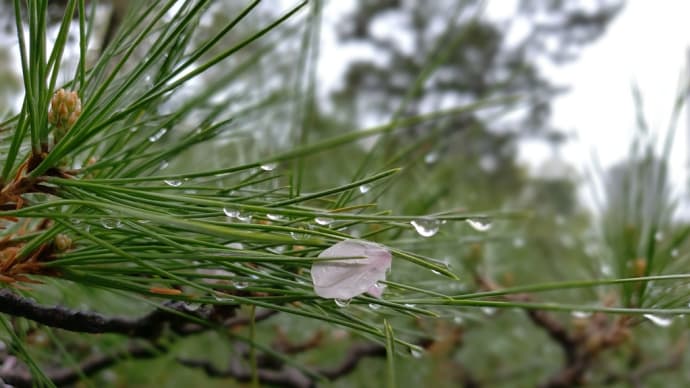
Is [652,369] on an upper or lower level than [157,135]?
upper

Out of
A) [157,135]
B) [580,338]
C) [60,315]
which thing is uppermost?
[580,338]

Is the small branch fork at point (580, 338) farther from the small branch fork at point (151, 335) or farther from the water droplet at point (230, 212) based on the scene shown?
the water droplet at point (230, 212)

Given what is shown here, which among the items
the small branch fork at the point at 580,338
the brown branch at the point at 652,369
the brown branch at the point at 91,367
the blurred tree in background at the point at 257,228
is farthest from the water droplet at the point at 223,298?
the brown branch at the point at 652,369

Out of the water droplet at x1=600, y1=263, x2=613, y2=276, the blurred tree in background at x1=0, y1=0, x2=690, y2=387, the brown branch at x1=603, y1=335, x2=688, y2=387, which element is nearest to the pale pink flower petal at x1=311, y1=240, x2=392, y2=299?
the blurred tree in background at x1=0, y1=0, x2=690, y2=387

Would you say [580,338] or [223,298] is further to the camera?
[580,338]

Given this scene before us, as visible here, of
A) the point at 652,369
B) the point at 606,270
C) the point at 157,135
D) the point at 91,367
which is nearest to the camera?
the point at 157,135

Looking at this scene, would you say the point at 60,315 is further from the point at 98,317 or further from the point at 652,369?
the point at 652,369

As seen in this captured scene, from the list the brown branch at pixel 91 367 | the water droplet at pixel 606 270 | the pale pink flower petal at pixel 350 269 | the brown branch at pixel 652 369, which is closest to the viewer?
the pale pink flower petal at pixel 350 269

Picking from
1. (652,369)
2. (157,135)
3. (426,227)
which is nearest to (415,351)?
(426,227)
